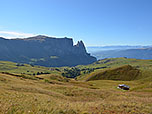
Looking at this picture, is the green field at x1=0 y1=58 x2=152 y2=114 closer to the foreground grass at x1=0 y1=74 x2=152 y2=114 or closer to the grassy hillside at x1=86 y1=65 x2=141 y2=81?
the foreground grass at x1=0 y1=74 x2=152 y2=114

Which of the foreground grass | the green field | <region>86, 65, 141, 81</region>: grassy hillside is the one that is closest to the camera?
the foreground grass

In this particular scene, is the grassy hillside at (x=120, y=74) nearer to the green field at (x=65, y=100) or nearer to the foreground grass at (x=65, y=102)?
the green field at (x=65, y=100)

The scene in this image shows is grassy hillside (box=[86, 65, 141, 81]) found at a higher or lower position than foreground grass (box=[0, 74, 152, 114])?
lower

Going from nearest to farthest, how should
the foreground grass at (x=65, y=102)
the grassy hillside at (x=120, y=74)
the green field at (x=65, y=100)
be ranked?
the foreground grass at (x=65, y=102) → the green field at (x=65, y=100) → the grassy hillside at (x=120, y=74)

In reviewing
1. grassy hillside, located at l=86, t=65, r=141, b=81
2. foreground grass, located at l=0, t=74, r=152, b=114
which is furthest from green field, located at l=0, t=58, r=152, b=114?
grassy hillside, located at l=86, t=65, r=141, b=81

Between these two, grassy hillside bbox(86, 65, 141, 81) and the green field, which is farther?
grassy hillside bbox(86, 65, 141, 81)

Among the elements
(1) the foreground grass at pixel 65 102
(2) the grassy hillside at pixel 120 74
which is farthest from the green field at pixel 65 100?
(2) the grassy hillside at pixel 120 74

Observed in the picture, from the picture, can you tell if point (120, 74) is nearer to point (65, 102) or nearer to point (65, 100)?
point (65, 100)

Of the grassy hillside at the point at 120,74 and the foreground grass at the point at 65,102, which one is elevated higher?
the foreground grass at the point at 65,102

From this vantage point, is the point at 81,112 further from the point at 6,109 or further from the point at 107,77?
the point at 107,77

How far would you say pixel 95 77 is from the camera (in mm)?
162500

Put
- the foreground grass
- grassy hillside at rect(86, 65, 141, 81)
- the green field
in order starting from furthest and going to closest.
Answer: grassy hillside at rect(86, 65, 141, 81), the green field, the foreground grass

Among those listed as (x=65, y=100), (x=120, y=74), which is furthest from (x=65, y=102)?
→ (x=120, y=74)

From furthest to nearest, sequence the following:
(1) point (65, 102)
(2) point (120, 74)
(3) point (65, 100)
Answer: (2) point (120, 74), (3) point (65, 100), (1) point (65, 102)
